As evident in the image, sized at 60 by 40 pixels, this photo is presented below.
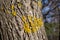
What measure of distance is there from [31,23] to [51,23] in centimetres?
342

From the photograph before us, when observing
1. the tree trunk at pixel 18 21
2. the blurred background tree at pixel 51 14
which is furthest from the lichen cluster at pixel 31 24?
the blurred background tree at pixel 51 14

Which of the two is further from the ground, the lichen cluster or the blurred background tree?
the lichen cluster

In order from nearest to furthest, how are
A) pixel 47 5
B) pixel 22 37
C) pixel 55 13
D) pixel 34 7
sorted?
1. pixel 22 37
2. pixel 34 7
3. pixel 47 5
4. pixel 55 13

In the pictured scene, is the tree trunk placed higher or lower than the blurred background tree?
higher

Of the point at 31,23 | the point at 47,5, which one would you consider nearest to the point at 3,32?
the point at 31,23

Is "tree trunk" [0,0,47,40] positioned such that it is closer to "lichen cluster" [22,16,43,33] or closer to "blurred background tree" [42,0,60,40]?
"lichen cluster" [22,16,43,33]

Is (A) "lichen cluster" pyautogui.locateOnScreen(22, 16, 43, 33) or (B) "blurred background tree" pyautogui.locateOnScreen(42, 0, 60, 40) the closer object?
(A) "lichen cluster" pyautogui.locateOnScreen(22, 16, 43, 33)

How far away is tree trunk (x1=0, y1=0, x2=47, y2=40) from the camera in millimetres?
1243

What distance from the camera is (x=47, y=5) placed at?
13.4 feet

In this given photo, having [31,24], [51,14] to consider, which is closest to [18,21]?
[31,24]

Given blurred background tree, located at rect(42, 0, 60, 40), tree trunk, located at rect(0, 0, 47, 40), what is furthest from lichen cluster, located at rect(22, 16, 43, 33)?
blurred background tree, located at rect(42, 0, 60, 40)

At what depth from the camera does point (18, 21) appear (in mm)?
1249

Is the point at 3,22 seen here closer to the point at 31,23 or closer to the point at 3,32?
the point at 3,32

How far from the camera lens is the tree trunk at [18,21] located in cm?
124
